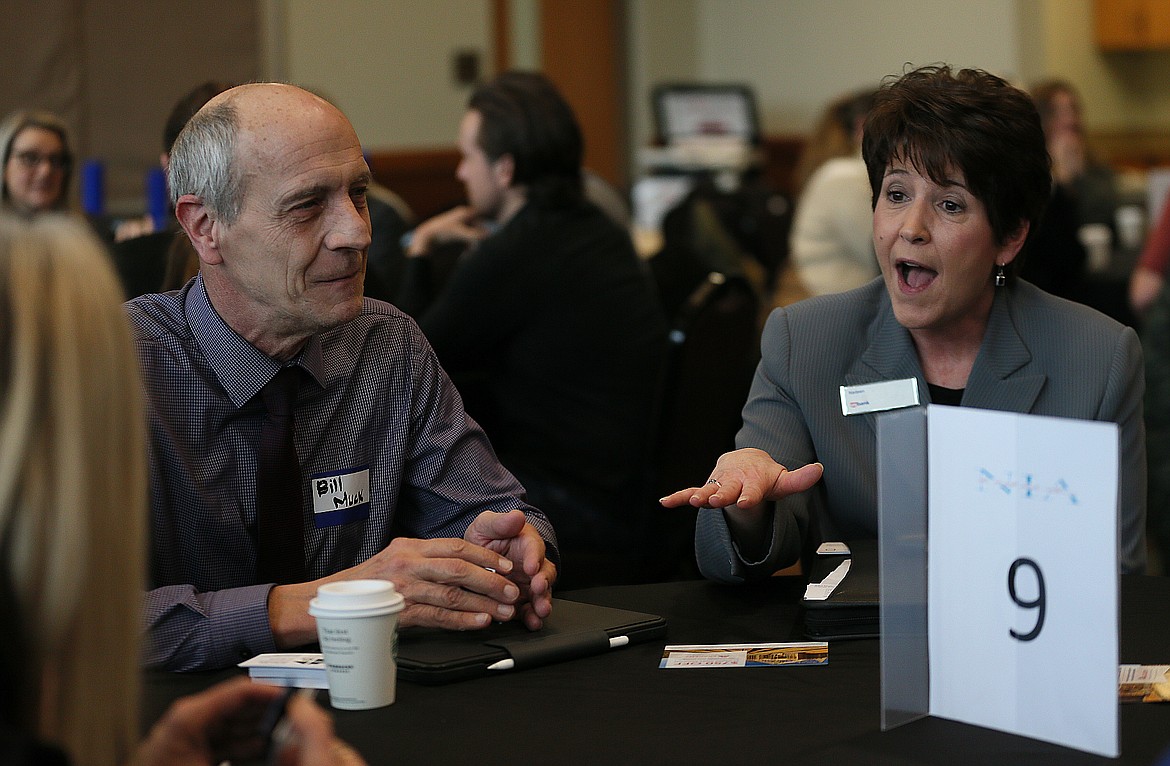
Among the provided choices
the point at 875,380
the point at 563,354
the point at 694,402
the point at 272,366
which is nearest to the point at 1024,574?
the point at 875,380

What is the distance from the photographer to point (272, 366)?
1.76 m

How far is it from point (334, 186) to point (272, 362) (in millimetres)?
247

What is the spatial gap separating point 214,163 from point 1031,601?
115cm

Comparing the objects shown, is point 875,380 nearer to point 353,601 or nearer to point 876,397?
point 876,397

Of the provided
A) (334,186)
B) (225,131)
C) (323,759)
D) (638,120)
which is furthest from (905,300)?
(638,120)

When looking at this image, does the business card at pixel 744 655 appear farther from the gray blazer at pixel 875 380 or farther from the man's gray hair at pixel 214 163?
the man's gray hair at pixel 214 163

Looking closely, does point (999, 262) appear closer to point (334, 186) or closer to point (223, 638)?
point (334, 186)

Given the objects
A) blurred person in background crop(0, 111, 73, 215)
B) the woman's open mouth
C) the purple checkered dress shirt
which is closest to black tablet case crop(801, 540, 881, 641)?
the purple checkered dress shirt

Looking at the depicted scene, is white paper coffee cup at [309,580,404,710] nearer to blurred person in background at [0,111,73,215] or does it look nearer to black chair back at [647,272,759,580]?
black chair back at [647,272,759,580]

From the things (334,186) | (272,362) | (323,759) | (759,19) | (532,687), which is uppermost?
(759,19)

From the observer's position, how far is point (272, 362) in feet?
5.79

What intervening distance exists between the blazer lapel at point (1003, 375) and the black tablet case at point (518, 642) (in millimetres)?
688

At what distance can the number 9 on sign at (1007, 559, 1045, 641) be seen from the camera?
114cm

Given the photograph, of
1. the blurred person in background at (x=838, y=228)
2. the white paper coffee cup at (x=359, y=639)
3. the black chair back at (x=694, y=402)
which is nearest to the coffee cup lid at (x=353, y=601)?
the white paper coffee cup at (x=359, y=639)
